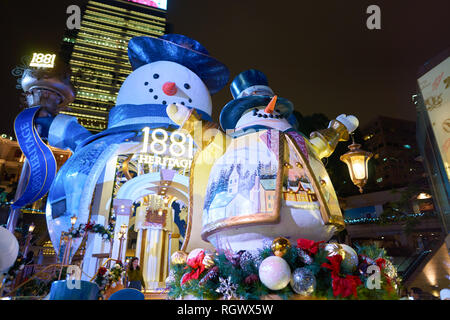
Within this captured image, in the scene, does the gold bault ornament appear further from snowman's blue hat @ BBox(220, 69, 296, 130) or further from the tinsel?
snowman's blue hat @ BBox(220, 69, 296, 130)

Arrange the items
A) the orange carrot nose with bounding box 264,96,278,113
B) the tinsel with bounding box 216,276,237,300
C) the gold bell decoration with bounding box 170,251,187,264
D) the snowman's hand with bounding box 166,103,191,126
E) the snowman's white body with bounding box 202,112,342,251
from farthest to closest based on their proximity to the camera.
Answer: the orange carrot nose with bounding box 264,96,278,113, the snowman's hand with bounding box 166,103,191,126, the gold bell decoration with bounding box 170,251,187,264, the snowman's white body with bounding box 202,112,342,251, the tinsel with bounding box 216,276,237,300

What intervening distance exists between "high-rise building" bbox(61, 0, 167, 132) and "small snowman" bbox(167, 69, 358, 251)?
55484 millimetres

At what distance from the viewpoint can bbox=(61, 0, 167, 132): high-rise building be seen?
57.0 m

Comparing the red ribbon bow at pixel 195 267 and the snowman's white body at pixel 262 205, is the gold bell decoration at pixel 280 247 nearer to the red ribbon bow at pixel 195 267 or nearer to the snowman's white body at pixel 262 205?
the snowman's white body at pixel 262 205

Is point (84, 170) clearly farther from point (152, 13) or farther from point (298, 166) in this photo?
point (152, 13)

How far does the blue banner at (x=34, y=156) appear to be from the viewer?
338 inches

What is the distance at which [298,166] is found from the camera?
11.2ft

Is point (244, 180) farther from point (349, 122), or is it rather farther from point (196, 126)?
point (349, 122)

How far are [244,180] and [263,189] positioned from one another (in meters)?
0.25

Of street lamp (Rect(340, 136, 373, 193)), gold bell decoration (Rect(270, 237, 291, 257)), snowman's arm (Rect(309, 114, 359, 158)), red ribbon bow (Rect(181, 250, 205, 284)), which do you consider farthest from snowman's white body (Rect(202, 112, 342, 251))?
street lamp (Rect(340, 136, 373, 193))

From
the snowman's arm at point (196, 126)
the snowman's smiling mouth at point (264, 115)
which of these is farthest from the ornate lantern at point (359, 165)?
the snowman's arm at point (196, 126)

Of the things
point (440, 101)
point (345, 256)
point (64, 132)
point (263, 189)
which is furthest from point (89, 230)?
point (440, 101)

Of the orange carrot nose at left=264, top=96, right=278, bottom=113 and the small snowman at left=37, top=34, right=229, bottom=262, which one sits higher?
the small snowman at left=37, top=34, right=229, bottom=262
